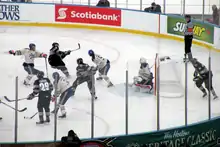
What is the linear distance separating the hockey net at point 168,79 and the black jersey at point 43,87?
146cm

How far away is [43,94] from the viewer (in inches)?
279

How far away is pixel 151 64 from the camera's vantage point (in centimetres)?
828

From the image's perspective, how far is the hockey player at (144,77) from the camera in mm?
8273

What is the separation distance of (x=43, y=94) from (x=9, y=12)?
7.53 m

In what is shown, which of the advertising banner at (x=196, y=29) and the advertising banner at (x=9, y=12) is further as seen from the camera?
the advertising banner at (x=9, y=12)

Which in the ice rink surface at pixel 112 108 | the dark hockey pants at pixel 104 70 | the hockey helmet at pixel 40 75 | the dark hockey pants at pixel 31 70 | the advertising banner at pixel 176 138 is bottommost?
the advertising banner at pixel 176 138

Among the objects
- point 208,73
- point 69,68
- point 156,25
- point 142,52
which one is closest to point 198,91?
point 208,73

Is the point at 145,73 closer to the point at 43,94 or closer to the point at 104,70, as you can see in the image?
the point at 104,70

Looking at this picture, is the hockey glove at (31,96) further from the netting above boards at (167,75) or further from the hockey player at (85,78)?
the netting above boards at (167,75)

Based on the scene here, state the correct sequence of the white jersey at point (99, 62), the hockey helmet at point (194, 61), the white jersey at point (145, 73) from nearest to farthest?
the hockey helmet at point (194, 61)
the white jersey at point (145, 73)
the white jersey at point (99, 62)

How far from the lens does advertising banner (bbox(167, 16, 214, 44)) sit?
13820 mm

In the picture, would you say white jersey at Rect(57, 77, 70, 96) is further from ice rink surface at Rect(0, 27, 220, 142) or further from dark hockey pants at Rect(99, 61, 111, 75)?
dark hockey pants at Rect(99, 61, 111, 75)

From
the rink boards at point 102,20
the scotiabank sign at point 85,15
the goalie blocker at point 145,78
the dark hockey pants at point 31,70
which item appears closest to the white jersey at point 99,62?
the goalie blocker at point 145,78

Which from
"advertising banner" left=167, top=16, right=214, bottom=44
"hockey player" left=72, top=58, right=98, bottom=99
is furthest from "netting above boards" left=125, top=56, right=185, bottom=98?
"advertising banner" left=167, top=16, right=214, bottom=44
